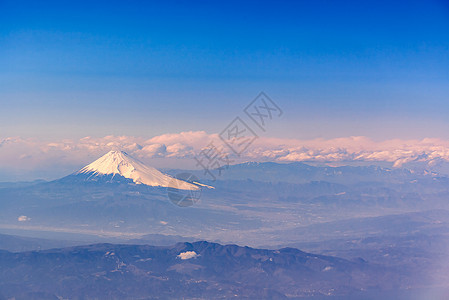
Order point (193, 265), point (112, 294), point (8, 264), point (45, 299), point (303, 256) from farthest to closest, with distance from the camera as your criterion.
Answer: point (303, 256)
point (193, 265)
point (8, 264)
point (112, 294)
point (45, 299)

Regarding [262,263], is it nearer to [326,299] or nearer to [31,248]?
[326,299]

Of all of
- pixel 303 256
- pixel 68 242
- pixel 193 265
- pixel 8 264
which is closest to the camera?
pixel 8 264

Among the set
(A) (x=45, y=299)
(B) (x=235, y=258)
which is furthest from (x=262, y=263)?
(A) (x=45, y=299)

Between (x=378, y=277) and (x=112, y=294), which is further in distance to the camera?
(x=378, y=277)

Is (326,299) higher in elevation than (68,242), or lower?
lower

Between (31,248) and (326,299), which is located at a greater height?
(31,248)

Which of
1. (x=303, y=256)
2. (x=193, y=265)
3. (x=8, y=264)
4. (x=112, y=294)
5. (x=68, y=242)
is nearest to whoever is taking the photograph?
(x=112, y=294)

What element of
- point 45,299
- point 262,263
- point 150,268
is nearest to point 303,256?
point 262,263

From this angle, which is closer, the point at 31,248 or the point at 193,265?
the point at 193,265

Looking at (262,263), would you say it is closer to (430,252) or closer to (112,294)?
(112,294)
